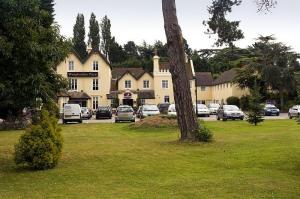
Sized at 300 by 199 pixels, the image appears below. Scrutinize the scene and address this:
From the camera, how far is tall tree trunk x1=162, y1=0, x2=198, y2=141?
20.5m

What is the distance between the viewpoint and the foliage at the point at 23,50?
12469 millimetres

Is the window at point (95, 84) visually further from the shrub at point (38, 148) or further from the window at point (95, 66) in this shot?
the shrub at point (38, 148)

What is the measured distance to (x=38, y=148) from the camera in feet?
44.2

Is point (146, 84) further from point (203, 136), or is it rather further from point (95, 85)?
point (203, 136)

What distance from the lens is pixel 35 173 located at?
13.1 m

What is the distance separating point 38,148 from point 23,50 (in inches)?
104

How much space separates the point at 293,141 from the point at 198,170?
838 cm

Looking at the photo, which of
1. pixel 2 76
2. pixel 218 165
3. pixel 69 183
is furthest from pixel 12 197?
pixel 218 165

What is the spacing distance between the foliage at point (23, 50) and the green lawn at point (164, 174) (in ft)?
7.25

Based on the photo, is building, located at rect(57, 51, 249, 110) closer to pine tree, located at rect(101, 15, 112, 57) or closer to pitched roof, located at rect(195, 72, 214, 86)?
pitched roof, located at rect(195, 72, 214, 86)

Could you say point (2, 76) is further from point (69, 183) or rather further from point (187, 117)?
point (187, 117)

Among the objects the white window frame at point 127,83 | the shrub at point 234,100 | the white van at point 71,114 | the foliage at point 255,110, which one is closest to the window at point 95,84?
the white window frame at point 127,83

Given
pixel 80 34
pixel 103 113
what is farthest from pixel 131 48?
pixel 103 113

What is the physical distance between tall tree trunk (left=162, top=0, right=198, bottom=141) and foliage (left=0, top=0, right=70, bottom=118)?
Answer: 7.38 m
